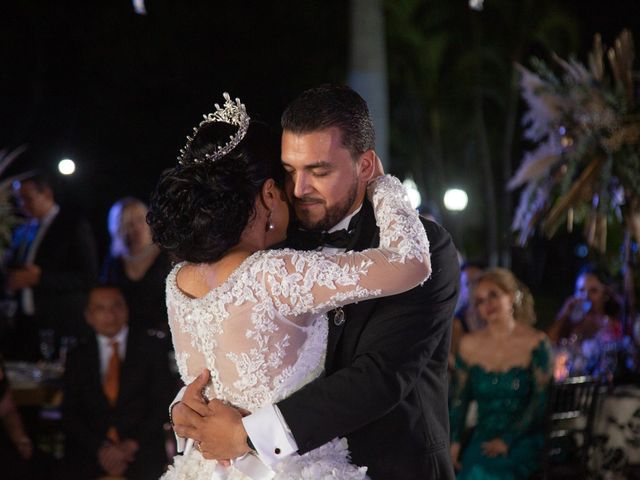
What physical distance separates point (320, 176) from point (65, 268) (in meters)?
5.49

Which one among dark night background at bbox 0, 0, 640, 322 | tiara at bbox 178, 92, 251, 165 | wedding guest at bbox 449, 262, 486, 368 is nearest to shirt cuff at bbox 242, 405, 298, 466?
tiara at bbox 178, 92, 251, 165

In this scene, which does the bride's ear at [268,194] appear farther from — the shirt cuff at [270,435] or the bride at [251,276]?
the shirt cuff at [270,435]

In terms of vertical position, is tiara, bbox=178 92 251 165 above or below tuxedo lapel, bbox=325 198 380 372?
above

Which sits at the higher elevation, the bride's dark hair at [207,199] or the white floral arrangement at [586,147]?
the white floral arrangement at [586,147]

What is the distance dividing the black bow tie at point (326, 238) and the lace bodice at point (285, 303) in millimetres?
178

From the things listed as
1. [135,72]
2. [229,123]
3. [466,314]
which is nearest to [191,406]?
[229,123]

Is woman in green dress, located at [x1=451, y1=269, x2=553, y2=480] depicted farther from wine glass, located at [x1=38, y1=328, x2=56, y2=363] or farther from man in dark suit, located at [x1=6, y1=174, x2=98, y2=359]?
man in dark suit, located at [x1=6, y1=174, x2=98, y2=359]

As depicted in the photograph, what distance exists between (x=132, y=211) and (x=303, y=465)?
515cm

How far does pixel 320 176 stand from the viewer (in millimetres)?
2867

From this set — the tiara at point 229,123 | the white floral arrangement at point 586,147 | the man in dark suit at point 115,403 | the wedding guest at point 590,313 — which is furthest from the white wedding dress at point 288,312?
the wedding guest at point 590,313

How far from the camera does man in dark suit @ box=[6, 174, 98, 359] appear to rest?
308 inches

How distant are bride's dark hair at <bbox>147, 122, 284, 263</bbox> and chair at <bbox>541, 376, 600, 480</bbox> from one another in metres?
3.76

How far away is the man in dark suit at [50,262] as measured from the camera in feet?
25.7

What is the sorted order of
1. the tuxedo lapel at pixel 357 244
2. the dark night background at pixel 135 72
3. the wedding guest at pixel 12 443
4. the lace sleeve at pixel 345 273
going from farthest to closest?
the dark night background at pixel 135 72 < the wedding guest at pixel 12 443 < the tuxedo lapel at pixel 357 244 < the lace sleeve at pixel 345 273
